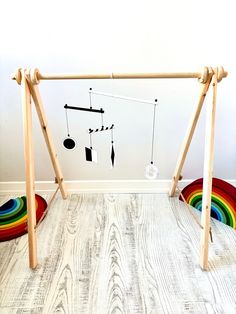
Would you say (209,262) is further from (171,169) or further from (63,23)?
(63,23)

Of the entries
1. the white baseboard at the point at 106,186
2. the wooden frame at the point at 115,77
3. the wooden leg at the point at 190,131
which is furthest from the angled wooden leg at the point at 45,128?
the wooden leg at the point at 190,131

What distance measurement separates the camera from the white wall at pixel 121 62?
1.60 m

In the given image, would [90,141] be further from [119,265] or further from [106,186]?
[119,265]

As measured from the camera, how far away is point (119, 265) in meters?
1.36

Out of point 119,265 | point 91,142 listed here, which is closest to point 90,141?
point 91,142

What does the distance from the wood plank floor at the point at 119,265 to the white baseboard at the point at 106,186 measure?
5.9 inches

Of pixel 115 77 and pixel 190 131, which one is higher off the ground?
pixel 115 77

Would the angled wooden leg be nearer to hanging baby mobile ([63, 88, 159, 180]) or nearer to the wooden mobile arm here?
the wooden mobile arm

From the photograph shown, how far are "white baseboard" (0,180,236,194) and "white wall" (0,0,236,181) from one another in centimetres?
12

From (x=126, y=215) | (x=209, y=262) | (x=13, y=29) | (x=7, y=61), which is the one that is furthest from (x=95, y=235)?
(x=13, y=29)

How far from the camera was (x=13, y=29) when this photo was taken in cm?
162

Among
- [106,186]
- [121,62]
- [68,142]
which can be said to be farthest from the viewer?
[106,186]

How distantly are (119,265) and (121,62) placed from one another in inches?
41.6

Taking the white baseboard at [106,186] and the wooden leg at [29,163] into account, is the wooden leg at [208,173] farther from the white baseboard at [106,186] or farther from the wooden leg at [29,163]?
the wooden leg at [29,163]
